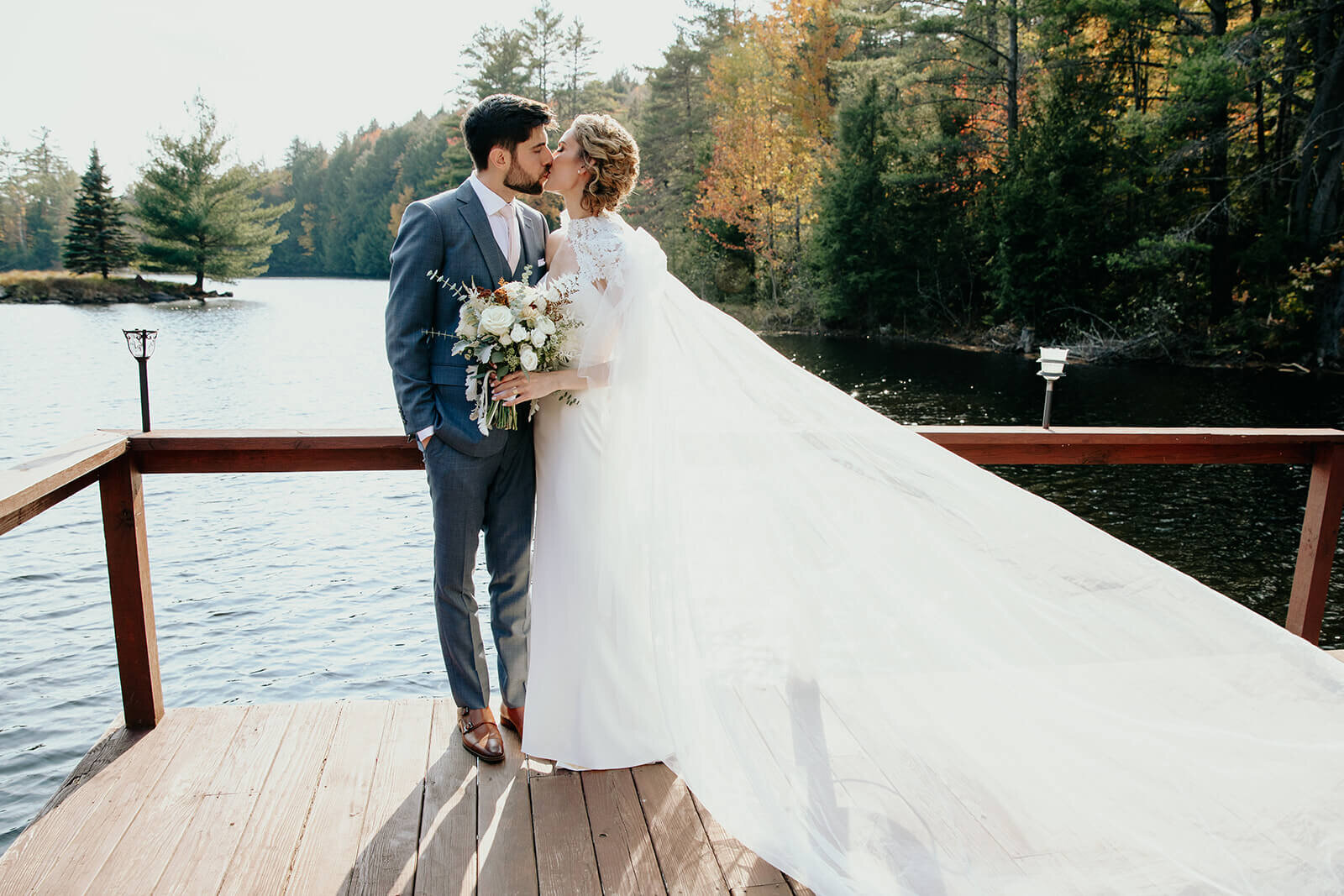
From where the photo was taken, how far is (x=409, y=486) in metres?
11.4

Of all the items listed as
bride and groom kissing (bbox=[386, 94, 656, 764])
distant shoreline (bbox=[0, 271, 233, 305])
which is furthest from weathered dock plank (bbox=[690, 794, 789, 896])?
distant shoreline (bbox=[0, 271, 233, 305])

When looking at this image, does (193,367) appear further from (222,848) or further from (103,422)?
(222,848)

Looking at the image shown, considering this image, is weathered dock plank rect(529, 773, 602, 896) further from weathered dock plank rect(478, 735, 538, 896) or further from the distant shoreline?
the distant shoreline

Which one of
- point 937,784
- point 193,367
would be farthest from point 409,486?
point 193,367

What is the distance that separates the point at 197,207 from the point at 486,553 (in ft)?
142

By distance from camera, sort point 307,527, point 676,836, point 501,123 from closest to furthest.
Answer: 1. point 676,836
2. point 501,123
3. point 307,527

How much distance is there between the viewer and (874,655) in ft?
7.28

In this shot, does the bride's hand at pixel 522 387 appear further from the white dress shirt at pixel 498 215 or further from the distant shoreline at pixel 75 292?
the distant shoreline at pixel 75 292

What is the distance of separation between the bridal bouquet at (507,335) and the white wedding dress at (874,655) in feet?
0.28

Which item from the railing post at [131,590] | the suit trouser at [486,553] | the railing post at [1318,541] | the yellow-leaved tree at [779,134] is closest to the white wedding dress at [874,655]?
the suit trouser at [486,553]

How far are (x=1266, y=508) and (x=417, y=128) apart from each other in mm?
59088

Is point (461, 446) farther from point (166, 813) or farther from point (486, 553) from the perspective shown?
point (166, 813)

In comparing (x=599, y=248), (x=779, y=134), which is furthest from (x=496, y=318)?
(x=779, y=134)

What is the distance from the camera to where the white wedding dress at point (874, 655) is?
6.39 feet
